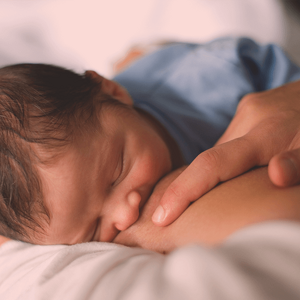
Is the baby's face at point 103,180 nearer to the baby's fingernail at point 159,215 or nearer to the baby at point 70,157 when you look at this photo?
the baby at point 70,157

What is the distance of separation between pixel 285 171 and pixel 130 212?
1.25 ft

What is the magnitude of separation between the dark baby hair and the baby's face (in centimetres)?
3

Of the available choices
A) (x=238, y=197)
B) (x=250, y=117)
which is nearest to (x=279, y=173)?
(x=238, y=197)

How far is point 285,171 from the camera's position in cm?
45

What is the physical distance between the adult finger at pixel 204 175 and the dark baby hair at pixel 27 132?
11.8 inches

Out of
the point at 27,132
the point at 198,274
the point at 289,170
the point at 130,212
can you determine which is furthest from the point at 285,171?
the point at 27,132

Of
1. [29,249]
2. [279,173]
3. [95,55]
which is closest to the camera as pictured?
[279,173]

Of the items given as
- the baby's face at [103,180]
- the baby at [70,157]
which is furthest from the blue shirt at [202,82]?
the baby's face at [103,180]

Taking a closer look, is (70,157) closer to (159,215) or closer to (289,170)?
(159,215)

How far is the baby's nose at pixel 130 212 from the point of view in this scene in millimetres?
684

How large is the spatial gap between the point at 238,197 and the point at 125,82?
107 cm

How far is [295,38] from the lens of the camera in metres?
1.75

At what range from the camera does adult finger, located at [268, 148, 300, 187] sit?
0.45 meters

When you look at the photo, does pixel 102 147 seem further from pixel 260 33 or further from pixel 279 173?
pixel 260 33
